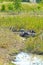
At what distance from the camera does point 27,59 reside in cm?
2305

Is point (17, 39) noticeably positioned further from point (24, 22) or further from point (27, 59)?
point (24, 22)

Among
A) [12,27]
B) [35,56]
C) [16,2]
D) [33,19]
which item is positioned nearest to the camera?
[35,56]

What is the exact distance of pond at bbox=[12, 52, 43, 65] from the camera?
2164 centimetres

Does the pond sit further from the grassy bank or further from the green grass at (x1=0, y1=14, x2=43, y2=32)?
the green grass at (x1=0, y1=14, x2=43, y2=32)

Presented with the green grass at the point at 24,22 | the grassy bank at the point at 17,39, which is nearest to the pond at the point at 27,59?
the grassy bank at the point at 17,39

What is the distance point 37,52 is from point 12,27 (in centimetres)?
1528

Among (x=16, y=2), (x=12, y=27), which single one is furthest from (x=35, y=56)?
(x=16, y=2)

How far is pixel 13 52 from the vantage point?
24.5m

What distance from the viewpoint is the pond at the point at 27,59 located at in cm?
2164

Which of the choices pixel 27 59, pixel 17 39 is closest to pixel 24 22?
pixel 17 39

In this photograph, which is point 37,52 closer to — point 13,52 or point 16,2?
point 13,52

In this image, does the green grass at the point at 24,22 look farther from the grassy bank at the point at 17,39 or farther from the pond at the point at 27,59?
the pond at the point at 27,59

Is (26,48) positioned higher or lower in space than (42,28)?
higher

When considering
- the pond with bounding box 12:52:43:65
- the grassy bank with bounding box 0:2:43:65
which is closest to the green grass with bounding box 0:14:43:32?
the grassy bank with bounding box 0:2:43:65
